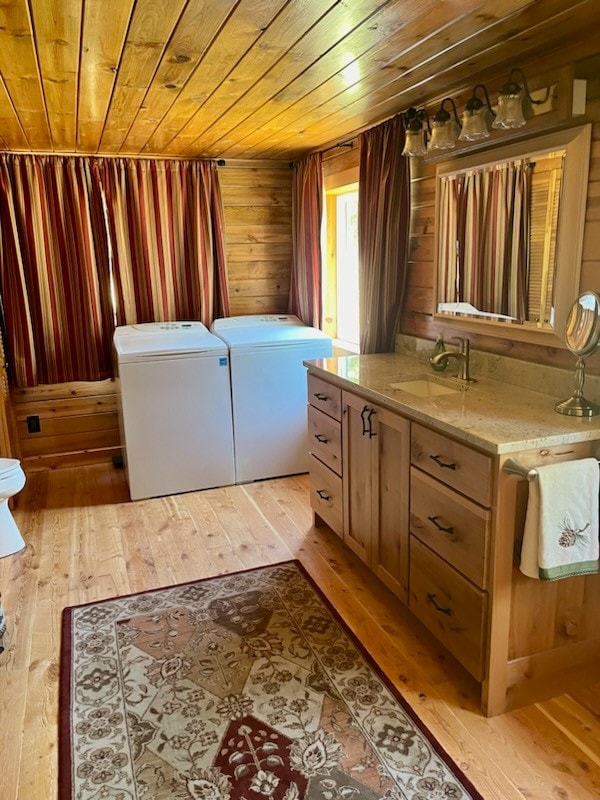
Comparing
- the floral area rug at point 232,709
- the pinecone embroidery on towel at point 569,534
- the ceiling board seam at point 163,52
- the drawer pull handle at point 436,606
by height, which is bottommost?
the floral area rug at point 232,709

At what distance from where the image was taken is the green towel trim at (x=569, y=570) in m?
1.65

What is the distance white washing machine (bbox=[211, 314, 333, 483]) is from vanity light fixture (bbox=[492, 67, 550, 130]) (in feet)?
6.10

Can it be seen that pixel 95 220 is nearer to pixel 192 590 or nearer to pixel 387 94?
pixel 387 94

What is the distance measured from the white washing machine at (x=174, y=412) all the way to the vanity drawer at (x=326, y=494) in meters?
0.85

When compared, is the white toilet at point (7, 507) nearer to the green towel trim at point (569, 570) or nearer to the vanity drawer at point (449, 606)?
the vanity drawer at point (449, 606)

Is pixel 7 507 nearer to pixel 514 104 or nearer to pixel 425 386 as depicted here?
pixel 425 386

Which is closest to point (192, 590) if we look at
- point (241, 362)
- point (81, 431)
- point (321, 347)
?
point (241, 362)

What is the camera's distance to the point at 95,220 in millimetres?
3867

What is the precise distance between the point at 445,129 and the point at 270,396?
6.13 feet

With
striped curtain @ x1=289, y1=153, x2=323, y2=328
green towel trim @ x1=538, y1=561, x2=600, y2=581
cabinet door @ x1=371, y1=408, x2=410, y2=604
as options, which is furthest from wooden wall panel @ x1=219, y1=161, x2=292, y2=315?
green towel trim @ x1=538, y1=561, x2=600, y2=581

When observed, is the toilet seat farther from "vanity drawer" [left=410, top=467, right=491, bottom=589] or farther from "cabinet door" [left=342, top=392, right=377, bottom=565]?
"vanity drawer" [left=410, top=467, right=491, bottom=589]

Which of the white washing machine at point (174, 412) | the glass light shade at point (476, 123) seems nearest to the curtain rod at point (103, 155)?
the white washing machine at point (174, 412)

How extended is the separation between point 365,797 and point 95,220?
354 cm

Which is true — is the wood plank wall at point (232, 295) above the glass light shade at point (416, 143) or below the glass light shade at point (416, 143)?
below
